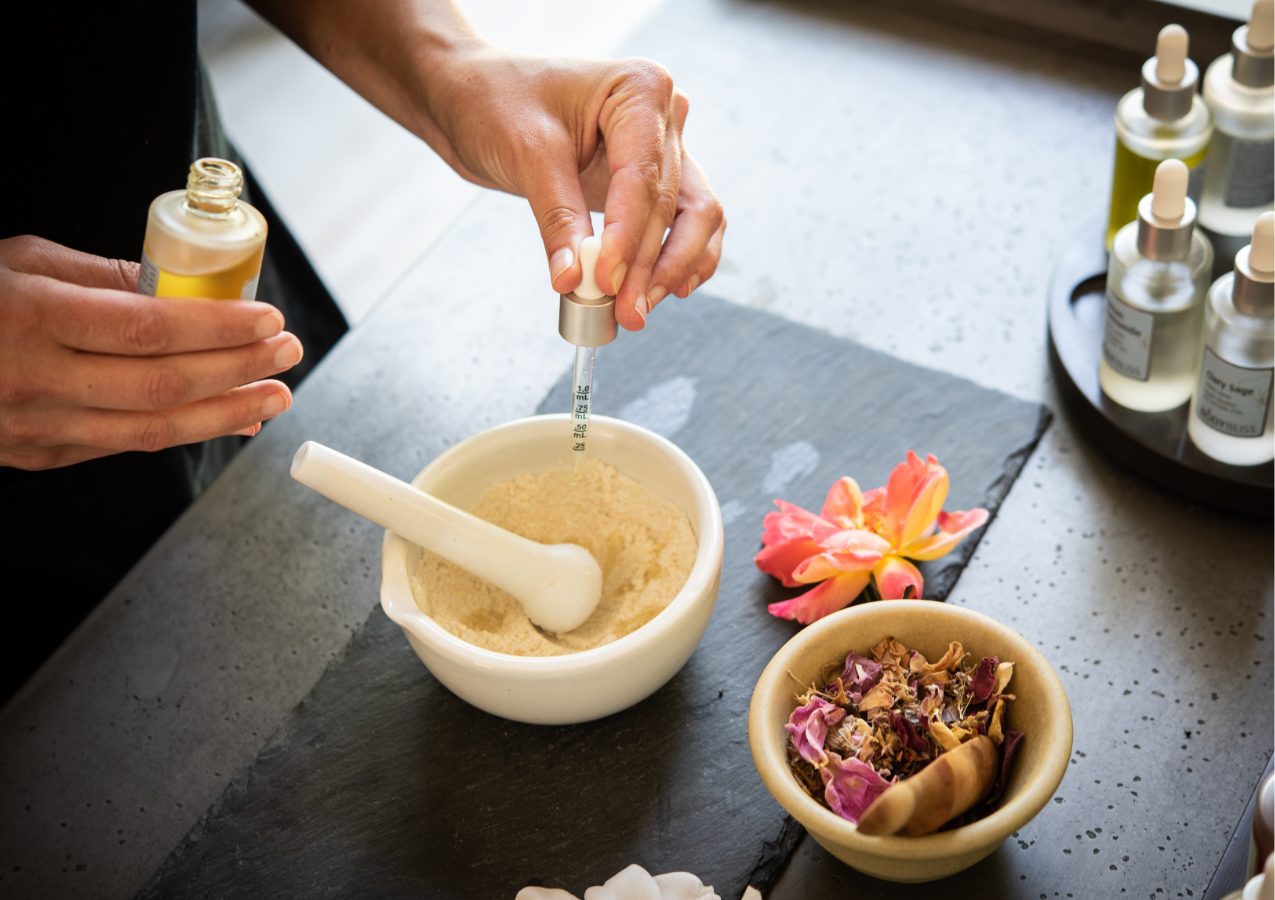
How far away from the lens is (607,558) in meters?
1.10

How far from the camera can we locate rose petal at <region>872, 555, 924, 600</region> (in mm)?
1036

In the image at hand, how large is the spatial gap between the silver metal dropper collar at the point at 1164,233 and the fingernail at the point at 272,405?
2.29ft

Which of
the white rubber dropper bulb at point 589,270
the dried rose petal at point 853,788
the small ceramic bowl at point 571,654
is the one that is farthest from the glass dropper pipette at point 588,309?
the dried rose petal at point 853,788

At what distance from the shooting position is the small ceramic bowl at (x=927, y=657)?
816mm

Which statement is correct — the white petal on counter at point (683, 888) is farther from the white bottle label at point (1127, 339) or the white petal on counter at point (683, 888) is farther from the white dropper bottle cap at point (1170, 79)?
the white dropper bottle cap at point (1170, 79)

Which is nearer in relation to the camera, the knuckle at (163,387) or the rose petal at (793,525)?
the knuckle at (163,387)

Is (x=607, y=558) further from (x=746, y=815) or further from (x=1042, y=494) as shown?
(x=1042, y=494)

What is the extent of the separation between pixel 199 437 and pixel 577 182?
0.36m

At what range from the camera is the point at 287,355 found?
2.83 ft

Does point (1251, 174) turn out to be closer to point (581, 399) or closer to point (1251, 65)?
point (1251, 65)

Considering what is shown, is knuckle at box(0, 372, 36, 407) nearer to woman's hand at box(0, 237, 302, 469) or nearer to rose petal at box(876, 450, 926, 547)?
woman's hand at box(0, 237, 302, 469)

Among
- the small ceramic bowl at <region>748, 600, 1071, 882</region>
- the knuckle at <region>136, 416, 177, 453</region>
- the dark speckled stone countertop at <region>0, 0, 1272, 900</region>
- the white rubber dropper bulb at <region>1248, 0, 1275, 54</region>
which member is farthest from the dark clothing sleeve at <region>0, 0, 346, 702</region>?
the white rubber dropper bulb at <region>1248, 0, 1275, 54</region>

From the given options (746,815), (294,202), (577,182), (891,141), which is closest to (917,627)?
(746,815)

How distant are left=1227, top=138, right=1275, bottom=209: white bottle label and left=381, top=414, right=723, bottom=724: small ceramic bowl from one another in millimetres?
622
